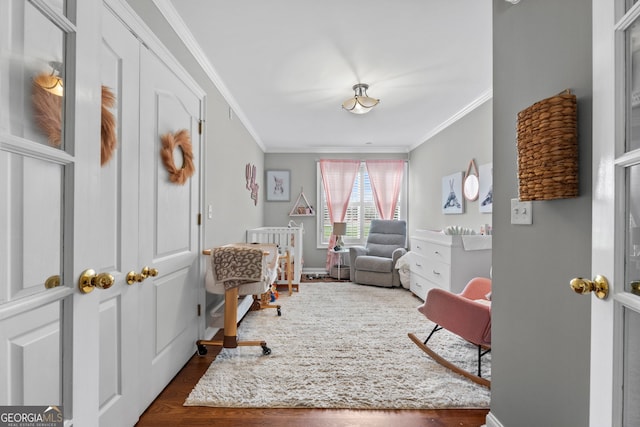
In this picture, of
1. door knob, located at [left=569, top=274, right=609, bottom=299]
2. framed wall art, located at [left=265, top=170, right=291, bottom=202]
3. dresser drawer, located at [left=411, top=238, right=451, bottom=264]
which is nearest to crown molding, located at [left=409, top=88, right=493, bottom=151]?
dresser drawer, located at [left=411, top=238, right=451, bottom=264]

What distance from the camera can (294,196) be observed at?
18.7ft

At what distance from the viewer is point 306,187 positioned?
18.8ft

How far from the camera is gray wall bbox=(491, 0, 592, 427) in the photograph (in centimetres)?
98

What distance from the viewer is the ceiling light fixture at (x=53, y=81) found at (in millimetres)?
646

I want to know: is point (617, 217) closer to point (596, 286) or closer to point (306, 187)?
point (596, 286)

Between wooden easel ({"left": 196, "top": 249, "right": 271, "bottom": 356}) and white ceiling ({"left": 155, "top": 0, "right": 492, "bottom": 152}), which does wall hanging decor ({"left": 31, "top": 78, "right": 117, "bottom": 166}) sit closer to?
white ceiling ({"left": 155, "top": 0, "right": 492, "bottom": 152})

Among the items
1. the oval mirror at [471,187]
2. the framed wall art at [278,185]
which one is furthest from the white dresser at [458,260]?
the framed wall art at [278,185]

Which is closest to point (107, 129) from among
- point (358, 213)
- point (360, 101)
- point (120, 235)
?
point (120, 235)

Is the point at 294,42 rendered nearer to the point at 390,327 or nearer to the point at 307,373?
the point at 307,373

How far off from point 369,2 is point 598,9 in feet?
4.42

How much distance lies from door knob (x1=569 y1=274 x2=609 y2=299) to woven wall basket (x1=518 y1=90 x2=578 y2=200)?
32cm

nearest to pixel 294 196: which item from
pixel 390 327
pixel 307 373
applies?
pixel 390 327

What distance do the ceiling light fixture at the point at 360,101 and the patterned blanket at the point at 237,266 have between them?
5.88 ft

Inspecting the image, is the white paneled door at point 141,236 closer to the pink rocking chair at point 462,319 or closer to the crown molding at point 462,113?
the pink rocking chair at point 462,319
